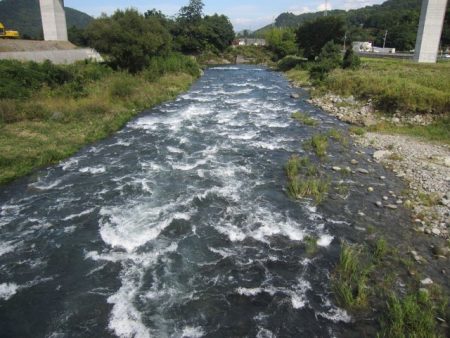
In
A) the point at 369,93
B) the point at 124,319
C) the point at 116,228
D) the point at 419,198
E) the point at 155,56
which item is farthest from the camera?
the point at 155,56

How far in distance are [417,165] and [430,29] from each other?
3416cm

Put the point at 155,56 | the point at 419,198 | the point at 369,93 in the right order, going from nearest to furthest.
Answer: the point at 419,198 < the point at 369,93 < the point at 155,56

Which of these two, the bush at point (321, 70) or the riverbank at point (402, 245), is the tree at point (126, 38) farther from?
the riverbank at point (402, 245)

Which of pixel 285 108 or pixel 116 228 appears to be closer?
pixel 116 228

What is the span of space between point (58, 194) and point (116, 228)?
348cm

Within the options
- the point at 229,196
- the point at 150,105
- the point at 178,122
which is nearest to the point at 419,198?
the point at 229,196

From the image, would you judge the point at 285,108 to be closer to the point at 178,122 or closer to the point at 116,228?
the point at 178,122

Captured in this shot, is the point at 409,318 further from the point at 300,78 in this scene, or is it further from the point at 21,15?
the point at 21,15

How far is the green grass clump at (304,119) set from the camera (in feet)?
70.4

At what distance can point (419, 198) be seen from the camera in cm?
1123

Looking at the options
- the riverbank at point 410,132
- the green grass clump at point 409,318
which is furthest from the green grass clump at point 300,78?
the green grass clump at point 409,318

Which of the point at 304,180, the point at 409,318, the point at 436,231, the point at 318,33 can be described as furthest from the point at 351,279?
the point at 318,33

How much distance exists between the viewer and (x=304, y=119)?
22188 millimetres

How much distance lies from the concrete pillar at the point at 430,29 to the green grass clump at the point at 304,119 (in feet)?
87.4
